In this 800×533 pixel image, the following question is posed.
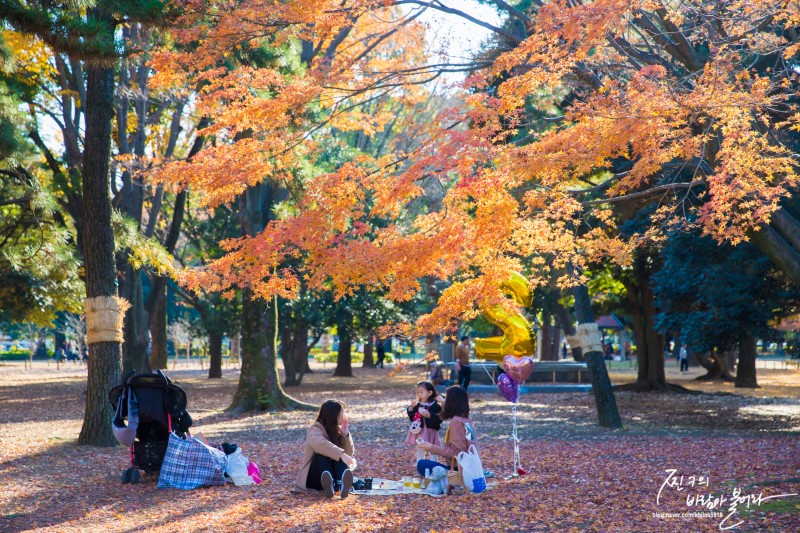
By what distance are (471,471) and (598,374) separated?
264 inches

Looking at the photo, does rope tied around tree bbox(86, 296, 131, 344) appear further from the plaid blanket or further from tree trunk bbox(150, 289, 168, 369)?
tree trunk bbox(150, 289, 168, 369)

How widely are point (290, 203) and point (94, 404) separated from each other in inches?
267

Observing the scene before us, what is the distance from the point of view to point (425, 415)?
29.1 feet

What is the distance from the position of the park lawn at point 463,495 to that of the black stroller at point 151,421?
0.95 feet

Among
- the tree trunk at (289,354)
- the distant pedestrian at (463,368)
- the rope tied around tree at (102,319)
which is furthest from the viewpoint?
the tree trunk at (289,354)

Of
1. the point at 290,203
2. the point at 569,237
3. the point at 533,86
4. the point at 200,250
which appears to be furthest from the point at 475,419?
the point at 200,250

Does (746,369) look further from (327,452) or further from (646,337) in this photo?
(327,452)

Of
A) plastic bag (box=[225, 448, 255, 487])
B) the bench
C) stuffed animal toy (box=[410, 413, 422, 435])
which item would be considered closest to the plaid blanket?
plastic bag (box=[225, 448, 255, 487])

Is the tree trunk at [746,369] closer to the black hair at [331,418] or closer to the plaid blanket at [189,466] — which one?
the black hair at [331,418]

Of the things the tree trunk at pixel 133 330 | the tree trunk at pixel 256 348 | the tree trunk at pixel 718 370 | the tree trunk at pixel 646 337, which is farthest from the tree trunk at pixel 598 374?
the tree trunk at pixel 718 370

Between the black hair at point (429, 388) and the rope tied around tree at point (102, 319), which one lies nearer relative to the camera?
the black hair at point (429, 388)

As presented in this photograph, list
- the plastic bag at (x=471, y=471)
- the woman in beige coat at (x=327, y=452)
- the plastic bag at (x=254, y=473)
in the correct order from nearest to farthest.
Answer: the woman in beige coat at (x=327, y=452) → the plastic bag at (x=471, y=471) → the plastic bag at (x=254, y=473)

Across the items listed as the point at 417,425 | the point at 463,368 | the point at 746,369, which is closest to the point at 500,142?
the point at 417,425

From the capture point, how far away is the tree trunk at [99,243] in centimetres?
1100
